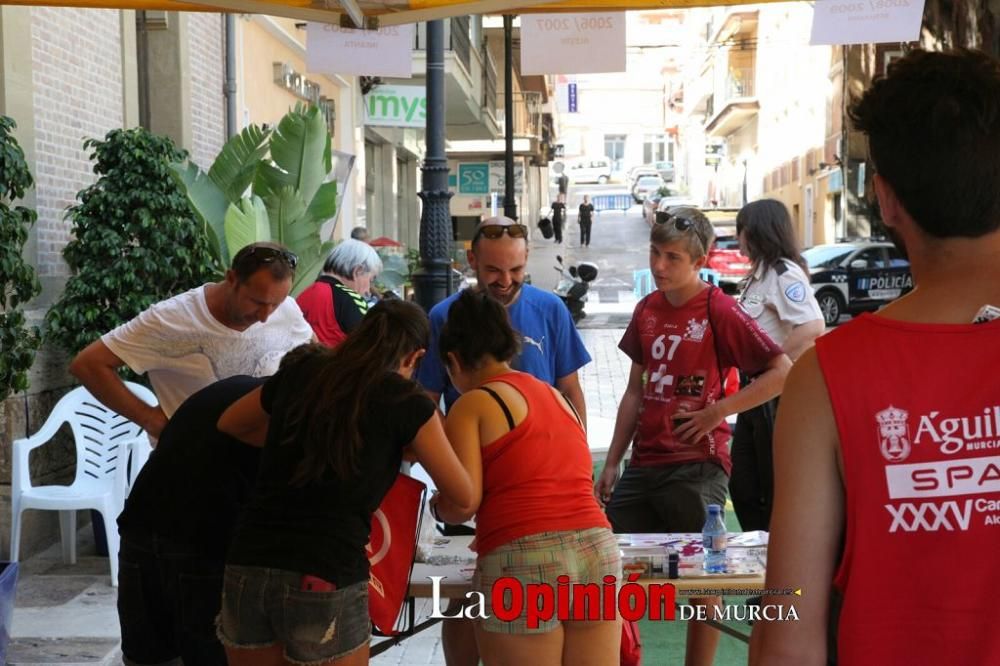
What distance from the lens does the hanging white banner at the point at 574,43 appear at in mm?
6664

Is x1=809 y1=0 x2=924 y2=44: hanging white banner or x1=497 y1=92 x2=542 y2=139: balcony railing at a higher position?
x1=497 y1=92 x2=542 y2=139: balcony railing

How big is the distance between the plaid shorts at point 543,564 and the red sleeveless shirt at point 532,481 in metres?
0.03

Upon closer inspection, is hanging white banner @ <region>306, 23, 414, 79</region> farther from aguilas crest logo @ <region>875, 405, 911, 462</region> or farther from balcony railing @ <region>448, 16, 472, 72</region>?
balcony railing @ <region>448, 16, 472, 72</region>

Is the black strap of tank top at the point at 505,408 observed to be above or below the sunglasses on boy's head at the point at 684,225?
below

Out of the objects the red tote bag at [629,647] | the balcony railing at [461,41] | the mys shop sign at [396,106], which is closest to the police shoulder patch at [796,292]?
the red tote bag at [629,647]

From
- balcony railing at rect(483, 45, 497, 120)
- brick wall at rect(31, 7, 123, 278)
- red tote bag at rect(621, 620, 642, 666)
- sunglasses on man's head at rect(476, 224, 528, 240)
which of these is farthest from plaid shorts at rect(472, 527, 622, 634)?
balcony railing at rect(483, 45, 497, 120)

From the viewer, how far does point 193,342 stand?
4.43 meters

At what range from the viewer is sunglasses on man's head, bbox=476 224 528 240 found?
509cm

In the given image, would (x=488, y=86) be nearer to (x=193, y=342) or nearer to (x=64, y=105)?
(x=64, y=105)

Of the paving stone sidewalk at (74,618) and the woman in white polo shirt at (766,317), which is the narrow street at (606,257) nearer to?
the paving stone sidewalk at (74,618)

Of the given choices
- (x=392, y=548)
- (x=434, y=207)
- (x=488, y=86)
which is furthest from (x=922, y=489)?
(x=488, y=86)

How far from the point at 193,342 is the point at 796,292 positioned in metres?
2.83

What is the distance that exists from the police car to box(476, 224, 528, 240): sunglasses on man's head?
74.5 ft

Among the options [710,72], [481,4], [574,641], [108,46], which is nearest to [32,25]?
[108,46]
